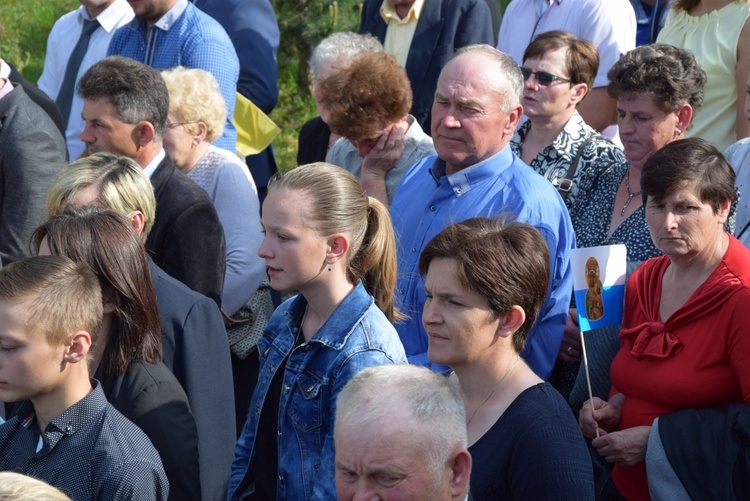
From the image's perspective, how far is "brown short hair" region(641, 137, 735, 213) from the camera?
3.59m

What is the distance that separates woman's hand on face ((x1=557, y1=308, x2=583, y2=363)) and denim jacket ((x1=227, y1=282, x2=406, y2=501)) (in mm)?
1039

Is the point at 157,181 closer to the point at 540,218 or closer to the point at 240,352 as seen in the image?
the point at 240,352

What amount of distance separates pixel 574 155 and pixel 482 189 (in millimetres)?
892

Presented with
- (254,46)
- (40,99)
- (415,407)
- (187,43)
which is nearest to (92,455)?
(415,407)

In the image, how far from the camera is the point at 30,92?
5750mm

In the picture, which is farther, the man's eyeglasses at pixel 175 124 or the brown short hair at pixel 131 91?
the man's eyeglasses at pixel 175 124

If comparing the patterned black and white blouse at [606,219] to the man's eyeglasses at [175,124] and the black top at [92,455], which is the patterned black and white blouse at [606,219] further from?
the black top at [92,455]

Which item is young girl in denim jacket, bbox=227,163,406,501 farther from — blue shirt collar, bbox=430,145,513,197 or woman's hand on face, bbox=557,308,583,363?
woman's hand on face, bbox=557,308,583,363

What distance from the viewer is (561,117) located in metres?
4.90

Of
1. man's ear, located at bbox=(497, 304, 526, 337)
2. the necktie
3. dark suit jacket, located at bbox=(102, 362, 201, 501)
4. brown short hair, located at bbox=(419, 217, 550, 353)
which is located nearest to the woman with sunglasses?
brown short hair, located at bbox=(419, 217, 550, 353)

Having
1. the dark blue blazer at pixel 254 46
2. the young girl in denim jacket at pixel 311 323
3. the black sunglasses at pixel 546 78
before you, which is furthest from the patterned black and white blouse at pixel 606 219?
the dark blue blazer at pixel 254 46

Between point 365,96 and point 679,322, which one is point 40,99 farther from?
point 679,322

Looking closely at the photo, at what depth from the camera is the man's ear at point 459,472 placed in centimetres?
232

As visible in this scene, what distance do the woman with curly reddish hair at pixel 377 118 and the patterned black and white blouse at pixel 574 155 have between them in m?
0.55
